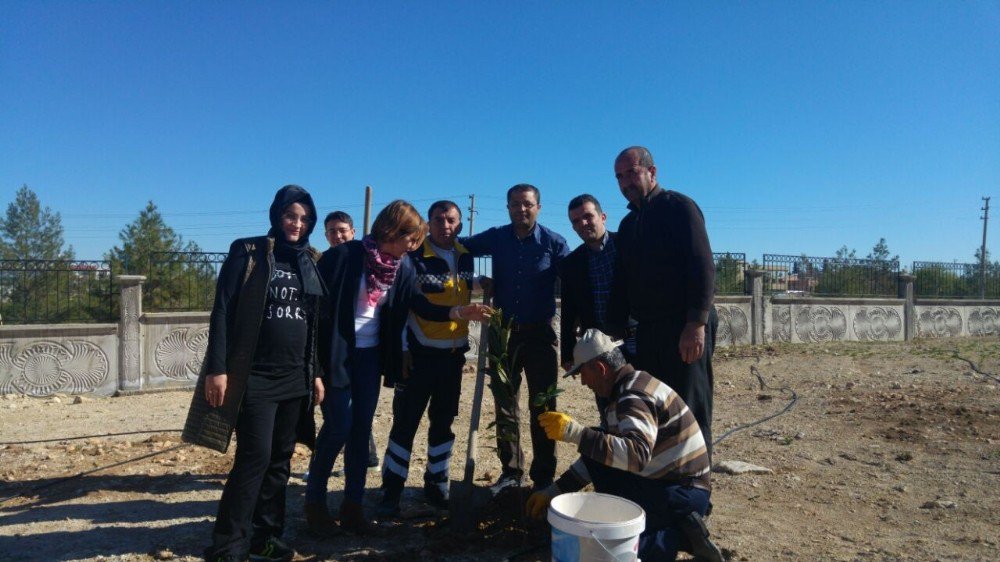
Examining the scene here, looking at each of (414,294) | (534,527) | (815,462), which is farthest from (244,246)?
(815,462)

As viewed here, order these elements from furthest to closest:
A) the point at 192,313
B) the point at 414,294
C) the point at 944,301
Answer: the point at 944,301 → the point at 192,313 → the point at 414,294

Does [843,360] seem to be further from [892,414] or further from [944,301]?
[944,301]

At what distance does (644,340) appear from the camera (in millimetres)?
3439

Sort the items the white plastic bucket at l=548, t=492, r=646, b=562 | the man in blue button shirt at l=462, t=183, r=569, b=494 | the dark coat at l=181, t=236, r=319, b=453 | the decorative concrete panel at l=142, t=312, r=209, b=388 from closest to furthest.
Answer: the white plastic bucket at l=548, t=492, r=646, b=562, the dark coat at l=181, t=236, r=319, b=453, the man in blue button shirt at l=462, t=183, r=569, b=494, the decorative concrete panel at l=142, t=312, r=209, b=388

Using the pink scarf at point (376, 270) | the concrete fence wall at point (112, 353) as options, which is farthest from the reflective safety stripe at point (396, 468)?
the concrete fence wall at point (112, 353)

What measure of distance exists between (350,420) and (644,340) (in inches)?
67.6

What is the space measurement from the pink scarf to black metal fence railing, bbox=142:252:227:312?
23.8 feet

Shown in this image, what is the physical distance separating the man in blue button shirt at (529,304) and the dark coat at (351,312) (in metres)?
0.53

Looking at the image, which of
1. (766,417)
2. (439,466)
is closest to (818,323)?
(766,417)

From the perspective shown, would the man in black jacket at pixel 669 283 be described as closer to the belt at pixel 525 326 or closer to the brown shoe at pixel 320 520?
the belt at pixel 525 326

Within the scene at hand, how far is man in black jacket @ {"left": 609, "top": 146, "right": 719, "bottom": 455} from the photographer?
3.21 m

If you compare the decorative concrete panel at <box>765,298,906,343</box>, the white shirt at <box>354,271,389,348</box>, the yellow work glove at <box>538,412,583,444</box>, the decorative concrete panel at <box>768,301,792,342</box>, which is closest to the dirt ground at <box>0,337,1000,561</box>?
the yellow work glove at <box>538,412,583,444</box>

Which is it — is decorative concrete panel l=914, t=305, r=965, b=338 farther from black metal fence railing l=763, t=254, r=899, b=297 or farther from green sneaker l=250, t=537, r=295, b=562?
green sneaker l=250, t=537, r=295, b=562

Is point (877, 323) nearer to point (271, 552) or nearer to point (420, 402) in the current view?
point (420, 402)
